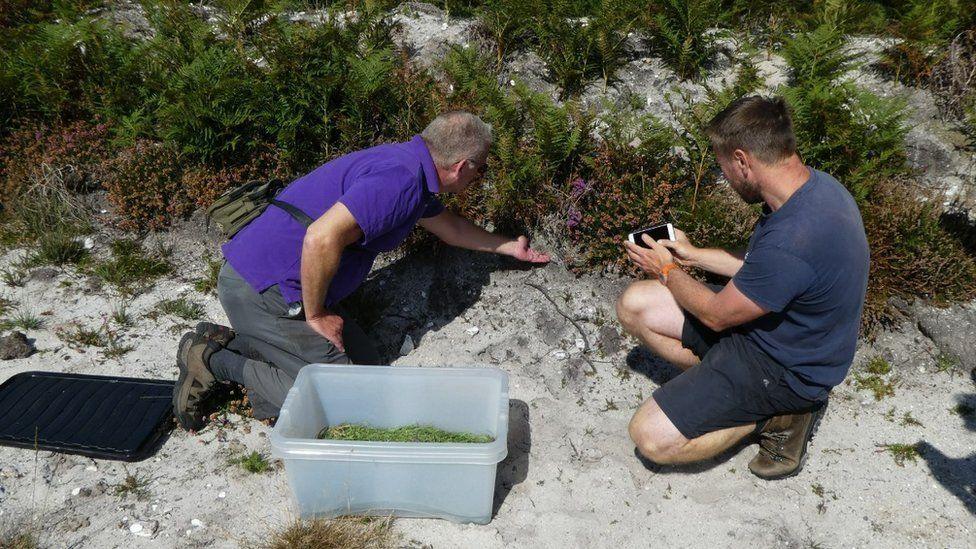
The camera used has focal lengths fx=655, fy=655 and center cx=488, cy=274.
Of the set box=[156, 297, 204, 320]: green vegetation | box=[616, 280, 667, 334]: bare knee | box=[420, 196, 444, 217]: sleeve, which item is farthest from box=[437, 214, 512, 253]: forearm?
box=[156, 297, 204, 320]: green vegetation

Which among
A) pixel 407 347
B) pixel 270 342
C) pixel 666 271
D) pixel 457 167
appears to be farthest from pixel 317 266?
pixel 666 271

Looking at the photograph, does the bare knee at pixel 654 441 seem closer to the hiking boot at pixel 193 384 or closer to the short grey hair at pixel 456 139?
the short grey hair at pixel 456 139

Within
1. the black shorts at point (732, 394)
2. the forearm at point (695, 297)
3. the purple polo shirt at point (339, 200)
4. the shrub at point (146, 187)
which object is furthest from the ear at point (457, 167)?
the shrub at point (146, 187)

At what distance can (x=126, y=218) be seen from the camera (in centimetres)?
608

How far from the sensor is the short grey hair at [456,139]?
405cm

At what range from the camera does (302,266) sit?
387cm

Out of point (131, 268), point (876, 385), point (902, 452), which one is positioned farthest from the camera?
point (131, 268)

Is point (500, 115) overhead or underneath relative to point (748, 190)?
underneath

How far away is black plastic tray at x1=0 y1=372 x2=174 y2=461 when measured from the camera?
161 inches

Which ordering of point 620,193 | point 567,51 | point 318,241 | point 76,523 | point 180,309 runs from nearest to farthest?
point 76,523 < point 318,241 < point 620,193 < point 180,309 < point 567,51

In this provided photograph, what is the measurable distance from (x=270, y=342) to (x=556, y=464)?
204cm

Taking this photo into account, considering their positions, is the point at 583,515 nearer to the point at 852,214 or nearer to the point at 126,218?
the point at 852,214

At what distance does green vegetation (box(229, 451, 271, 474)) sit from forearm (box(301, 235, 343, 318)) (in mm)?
971

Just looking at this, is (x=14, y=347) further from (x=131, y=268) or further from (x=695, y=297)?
(x=695, y=297)
